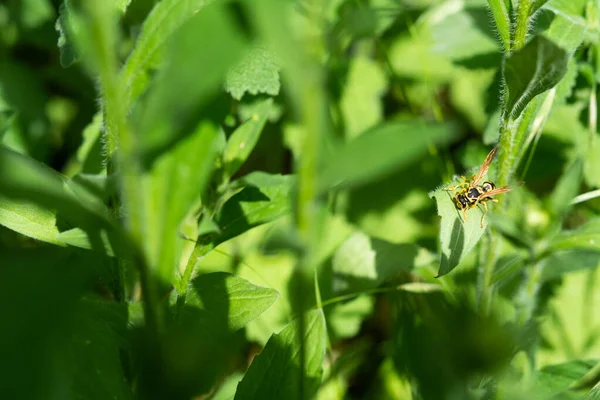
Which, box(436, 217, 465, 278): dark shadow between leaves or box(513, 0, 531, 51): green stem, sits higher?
box(513, 0, 531, 51): green stem

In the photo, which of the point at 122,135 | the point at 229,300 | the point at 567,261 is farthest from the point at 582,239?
the point at 122,135

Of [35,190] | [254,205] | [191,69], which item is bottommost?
[254,205]

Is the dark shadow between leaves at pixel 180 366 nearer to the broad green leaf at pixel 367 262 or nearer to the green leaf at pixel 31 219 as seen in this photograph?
the green leaf at pixel 31 219

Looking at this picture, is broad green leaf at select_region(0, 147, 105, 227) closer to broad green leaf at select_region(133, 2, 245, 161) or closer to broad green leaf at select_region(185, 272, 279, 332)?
broad green leaf at select_region(133, 2, 245, 161)

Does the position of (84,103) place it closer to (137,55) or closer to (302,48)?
(137,55)

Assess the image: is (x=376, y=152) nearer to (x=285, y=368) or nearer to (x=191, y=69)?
(x=191, y=69)

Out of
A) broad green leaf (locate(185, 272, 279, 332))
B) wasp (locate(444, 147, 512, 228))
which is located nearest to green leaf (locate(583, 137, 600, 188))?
wasp (locate(444, 147, 512, 228))

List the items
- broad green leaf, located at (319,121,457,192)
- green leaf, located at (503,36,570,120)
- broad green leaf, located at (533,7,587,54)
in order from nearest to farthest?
broad green leaf, located at (319,121,457,192) → green leaf, located at (503,36,570,120) → broad green leaf, located at (533,7,587,54)
